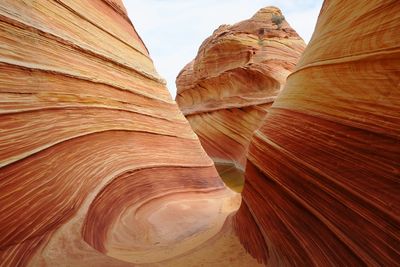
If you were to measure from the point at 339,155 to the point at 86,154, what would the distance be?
1489 millimetres

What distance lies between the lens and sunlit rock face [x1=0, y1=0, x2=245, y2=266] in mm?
1481

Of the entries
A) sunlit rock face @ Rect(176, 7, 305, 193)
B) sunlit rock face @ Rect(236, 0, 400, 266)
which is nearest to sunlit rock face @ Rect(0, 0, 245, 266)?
sunlit rock face @ Rect(236, 0, 400, 266)

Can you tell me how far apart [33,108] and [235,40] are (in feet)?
23.8

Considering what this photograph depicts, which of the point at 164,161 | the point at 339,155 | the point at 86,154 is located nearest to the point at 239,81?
the point at 164,161

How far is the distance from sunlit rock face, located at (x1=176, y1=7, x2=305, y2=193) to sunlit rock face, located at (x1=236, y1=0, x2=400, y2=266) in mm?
4777

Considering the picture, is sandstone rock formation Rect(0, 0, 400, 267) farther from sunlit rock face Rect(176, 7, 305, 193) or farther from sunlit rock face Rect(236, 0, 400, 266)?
sunlit rock face Rect(176, 7, 305, 193)

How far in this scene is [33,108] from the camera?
1.66 m

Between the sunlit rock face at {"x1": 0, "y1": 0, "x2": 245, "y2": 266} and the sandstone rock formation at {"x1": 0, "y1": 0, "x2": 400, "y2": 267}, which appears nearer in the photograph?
the sandstone rock formation at {"x1": 0, "y1": 0, "x2": 400, "y2": 267}

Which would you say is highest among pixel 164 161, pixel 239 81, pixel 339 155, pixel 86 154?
pixel 339 155

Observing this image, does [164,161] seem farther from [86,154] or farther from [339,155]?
[339,155]

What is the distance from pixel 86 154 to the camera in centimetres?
197

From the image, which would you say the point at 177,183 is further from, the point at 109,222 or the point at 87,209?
the point at 87,209

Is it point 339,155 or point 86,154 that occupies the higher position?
point 339,155

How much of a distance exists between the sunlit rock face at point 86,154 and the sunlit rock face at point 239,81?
3969 mm
